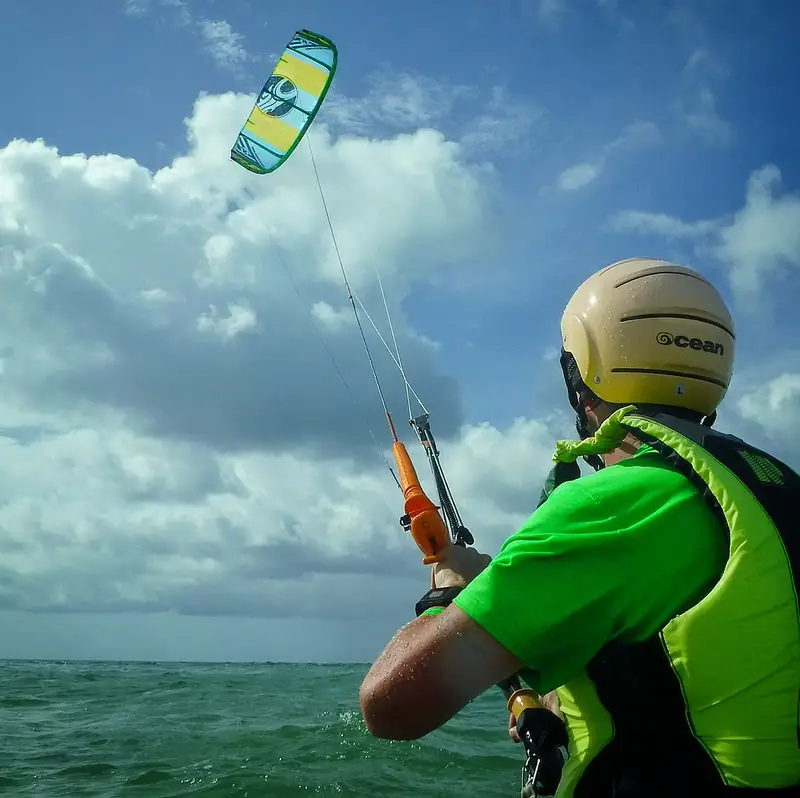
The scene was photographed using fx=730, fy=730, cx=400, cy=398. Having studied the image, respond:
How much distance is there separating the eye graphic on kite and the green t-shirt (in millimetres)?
11785

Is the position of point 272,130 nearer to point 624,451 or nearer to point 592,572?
point 624,451

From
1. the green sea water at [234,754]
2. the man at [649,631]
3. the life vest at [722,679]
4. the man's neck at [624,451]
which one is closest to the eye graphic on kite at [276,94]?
the green sea water at [234,754]

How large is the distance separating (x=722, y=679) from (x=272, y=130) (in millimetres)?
11861

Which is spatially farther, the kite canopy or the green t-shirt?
the kite canopy

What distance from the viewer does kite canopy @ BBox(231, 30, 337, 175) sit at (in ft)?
40.1

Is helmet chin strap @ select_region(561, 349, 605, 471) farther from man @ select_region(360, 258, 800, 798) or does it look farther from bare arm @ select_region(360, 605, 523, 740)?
bare arm @ select_region(360, 605, 523, 740)

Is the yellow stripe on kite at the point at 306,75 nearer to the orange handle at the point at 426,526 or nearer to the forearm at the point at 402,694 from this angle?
the orange handle at the point at 426,526

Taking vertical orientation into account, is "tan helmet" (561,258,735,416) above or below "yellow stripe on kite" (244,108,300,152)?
below

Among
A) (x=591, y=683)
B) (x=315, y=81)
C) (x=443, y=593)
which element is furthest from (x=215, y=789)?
(x=315, y=81)

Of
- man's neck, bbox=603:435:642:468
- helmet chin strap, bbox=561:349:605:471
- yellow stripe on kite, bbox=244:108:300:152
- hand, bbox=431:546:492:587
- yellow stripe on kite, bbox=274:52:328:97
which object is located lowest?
hand, bbox=431:546:492:587

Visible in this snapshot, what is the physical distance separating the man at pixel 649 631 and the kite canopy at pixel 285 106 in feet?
36.4

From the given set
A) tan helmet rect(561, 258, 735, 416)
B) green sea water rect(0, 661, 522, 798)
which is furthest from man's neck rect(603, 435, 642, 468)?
green sea water rect(0, 661, 522, 798)

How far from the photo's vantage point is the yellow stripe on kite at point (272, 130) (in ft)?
39.6

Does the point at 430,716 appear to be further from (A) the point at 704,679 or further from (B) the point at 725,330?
(B) the point at 725,330
